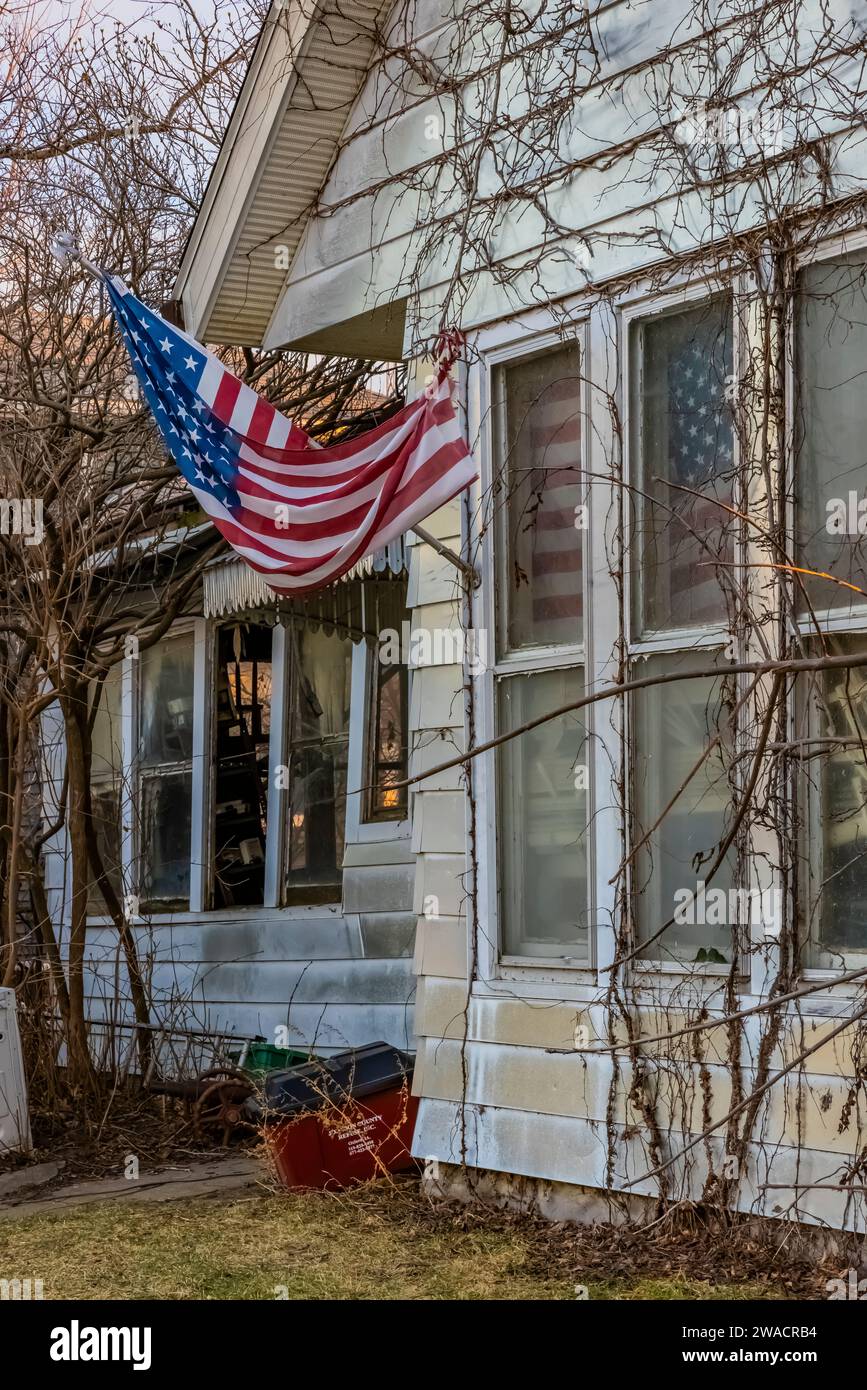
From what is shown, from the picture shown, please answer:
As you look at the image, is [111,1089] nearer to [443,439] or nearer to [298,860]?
[298,860]

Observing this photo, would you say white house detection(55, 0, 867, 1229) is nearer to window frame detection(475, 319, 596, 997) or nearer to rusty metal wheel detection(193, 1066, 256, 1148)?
window frame detection(475, 319, 596, 997)

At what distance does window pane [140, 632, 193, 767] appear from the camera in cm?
1172

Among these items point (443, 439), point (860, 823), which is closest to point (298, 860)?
point (443, 439)

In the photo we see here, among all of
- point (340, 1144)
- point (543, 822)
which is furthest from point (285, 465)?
point (340, 1144)

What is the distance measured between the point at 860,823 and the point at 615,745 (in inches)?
45.8

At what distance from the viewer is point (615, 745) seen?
589 cm

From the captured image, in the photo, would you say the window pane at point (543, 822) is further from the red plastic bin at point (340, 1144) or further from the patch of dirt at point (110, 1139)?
the patch of dirt at point (110, 1139)

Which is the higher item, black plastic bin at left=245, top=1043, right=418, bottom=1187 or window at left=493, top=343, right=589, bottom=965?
window at left=493, top=343, right=589, bottom=965

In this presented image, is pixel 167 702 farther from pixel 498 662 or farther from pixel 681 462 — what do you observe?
pixel 681 462

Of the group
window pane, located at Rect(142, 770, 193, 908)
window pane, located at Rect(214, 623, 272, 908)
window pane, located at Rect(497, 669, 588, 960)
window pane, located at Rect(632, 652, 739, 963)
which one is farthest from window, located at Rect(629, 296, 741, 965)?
window pane, located at Rect(142, 770, 193, 908)

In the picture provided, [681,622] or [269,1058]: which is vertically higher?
[681,622]

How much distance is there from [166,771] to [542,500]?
244 inches

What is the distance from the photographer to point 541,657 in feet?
20.7

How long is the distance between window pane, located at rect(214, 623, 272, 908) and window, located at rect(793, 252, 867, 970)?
6.29 metres
